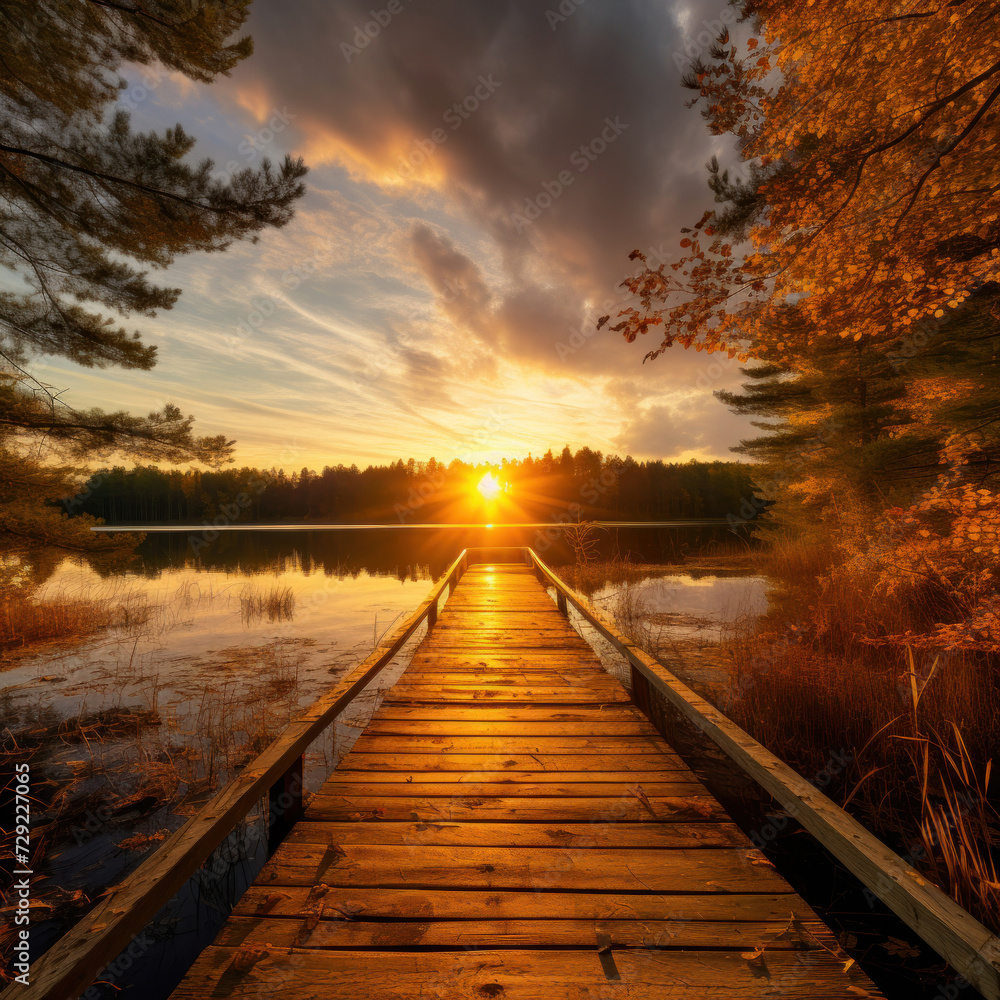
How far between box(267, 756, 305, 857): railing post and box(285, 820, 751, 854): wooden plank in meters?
0.11

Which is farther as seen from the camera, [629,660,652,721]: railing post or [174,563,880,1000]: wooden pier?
[629,660,652,721]: railing post

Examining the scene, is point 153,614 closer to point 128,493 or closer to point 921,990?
point 921,990

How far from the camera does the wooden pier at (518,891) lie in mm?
1938

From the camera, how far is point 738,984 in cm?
190

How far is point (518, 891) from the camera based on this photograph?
94.0 inches

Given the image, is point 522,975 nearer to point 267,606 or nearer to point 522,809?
point 522,809

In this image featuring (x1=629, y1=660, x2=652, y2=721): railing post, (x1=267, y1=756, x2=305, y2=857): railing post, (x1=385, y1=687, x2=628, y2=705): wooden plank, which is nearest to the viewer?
(x1=267, y1=756, x2=305, y2=857): railing post

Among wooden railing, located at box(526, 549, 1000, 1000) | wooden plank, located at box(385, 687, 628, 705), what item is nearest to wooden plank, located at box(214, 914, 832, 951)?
wooden railing, located at box(526, 549, 1000, 1000)

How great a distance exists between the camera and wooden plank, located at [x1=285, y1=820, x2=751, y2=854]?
9.05ft

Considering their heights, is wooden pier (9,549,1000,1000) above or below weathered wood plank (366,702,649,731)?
above

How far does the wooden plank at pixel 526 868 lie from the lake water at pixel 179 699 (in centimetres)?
168

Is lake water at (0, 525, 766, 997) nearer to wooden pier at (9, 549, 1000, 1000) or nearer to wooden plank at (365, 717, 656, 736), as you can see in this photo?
wooden plank at (365, 717, 656, 736)

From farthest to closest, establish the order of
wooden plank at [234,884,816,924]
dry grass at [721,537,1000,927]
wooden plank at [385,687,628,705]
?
wooden plank at [385,687,628,705]
dry grass at [721,537,1000,927]
wooden plank at [234,884,816,924]
